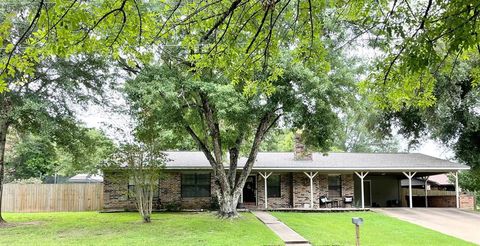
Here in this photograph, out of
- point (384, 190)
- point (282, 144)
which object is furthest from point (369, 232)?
point (282, 144)

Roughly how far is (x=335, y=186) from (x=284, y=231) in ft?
37.3

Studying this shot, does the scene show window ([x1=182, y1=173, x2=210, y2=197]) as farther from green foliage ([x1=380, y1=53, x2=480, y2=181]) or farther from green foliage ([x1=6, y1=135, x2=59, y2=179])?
green foliage ([x1=6, y1=135, x2=59, y2=179])

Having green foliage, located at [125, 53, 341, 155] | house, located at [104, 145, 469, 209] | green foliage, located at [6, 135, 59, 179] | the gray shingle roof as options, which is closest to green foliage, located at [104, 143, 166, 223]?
green foliage, located at [125, 53, 341, 155]

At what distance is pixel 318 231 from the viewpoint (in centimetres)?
1389

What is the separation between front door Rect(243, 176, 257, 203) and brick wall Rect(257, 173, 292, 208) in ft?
1.17

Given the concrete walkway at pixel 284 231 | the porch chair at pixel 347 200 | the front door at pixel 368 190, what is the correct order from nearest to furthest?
the concrete walkway at pixel 284 231
the porch chair at pixel 347 200
the front door at pixel 368 190

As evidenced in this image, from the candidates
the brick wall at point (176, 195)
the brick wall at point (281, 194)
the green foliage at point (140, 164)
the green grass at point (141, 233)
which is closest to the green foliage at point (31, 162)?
the brick wall at point (176, 195)

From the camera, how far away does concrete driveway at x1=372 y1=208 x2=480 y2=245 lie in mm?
14360

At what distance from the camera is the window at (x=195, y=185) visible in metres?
23.5

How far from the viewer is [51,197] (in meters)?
24.1

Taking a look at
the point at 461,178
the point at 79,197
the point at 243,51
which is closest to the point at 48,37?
the point at 243,51

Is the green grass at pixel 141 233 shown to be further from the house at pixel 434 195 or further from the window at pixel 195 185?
the house at pixel 434 195

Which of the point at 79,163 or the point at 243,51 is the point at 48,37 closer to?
the point at 243,51

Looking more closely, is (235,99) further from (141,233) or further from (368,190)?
(368,190)
